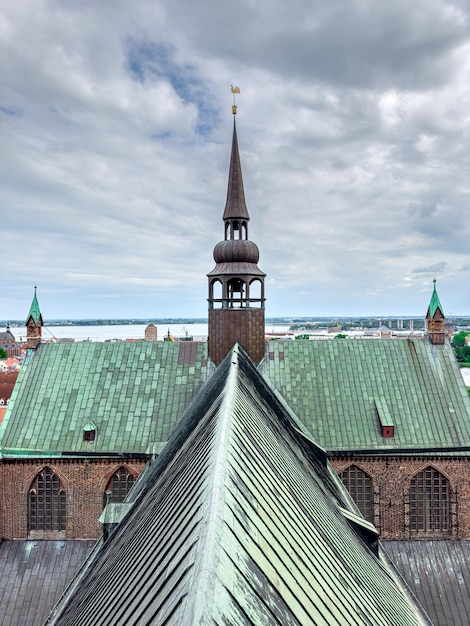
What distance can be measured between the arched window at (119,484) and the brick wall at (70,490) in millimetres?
247

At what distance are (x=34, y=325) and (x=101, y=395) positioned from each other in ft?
19.7

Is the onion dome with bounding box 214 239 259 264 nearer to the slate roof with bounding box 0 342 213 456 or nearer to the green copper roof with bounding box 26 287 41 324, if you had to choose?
the slate roof with bounding box 0 342 213 456

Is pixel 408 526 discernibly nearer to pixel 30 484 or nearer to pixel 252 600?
pixel 30 484

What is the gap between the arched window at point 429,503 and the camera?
22.1m

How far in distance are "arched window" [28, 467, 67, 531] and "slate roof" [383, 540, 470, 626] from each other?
14782 mm

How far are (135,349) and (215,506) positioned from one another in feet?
68.0

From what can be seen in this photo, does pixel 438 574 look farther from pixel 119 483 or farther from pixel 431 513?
pixel 119 483

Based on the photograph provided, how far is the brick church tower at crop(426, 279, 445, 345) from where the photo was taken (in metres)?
25.7

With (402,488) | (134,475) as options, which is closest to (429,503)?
(402,488)

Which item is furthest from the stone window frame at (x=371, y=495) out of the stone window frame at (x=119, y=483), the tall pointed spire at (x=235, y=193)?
the tall pointed spire at (x=235, y=193)

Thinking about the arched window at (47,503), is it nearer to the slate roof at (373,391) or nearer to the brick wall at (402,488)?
the slate roof at (373,391)

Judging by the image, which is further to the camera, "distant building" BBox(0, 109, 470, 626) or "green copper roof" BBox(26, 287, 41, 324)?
"green copper roof" BBox(26, 287, 41, 324)

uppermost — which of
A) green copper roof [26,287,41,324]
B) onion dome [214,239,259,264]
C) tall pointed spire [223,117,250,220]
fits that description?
tall pointed spire [223,117,250,220]

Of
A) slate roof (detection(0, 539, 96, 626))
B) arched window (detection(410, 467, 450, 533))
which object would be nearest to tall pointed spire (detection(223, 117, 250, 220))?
arched window (detection(410, 467, 450, 533))
